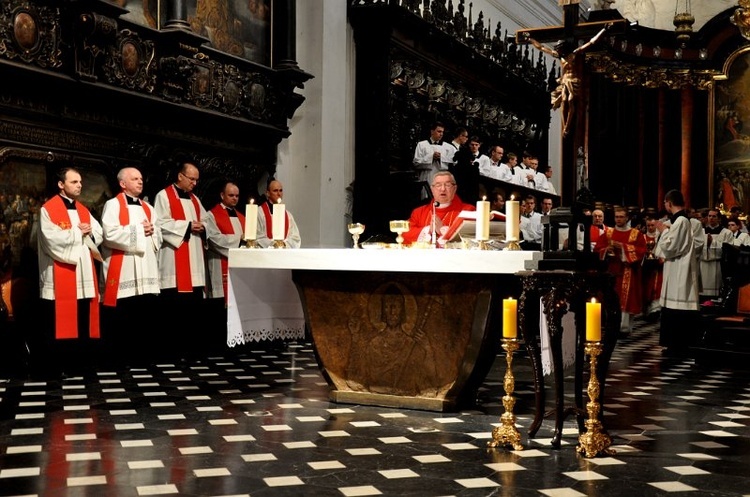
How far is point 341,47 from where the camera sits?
12.5m

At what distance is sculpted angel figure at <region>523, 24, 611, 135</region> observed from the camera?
18.8 ft

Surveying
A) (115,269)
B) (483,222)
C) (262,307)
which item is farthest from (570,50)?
(115,269)

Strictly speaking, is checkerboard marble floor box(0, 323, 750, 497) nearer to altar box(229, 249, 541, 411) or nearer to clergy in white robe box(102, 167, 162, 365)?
altar box(229, 249, 541, 411)

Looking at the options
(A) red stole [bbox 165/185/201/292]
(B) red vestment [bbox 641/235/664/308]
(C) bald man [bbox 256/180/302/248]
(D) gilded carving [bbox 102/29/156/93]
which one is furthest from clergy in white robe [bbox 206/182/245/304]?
(B) red vestment [bbox 641/235/664/308]

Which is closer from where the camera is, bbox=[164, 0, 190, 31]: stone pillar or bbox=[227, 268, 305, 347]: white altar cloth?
bbox=[227, 268, 305, 347]: white altar cloth

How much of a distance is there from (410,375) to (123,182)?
3.87m

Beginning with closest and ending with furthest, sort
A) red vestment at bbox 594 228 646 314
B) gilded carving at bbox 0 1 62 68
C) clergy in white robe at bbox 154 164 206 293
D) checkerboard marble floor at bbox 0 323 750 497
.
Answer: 1. checkerboard marble floor at bbox 0 323 750 497
2. gilded carving at bbox 0 1 62 68
3. clergy in white robe at bbox 154 164 206 293
4. red vestment at bbox 594 228 646 314

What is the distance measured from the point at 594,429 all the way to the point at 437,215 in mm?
3083

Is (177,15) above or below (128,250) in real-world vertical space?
above

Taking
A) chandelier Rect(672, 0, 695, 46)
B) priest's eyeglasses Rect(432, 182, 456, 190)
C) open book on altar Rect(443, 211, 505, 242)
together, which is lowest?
open book on altar Rect(443, 211, 505, 242)

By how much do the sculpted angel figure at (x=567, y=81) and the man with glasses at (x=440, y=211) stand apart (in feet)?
5.94

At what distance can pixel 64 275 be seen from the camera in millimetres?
8273

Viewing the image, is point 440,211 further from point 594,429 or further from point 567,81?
point 594,429

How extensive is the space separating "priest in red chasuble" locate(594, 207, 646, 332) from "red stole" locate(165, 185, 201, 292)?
5.98 metres
